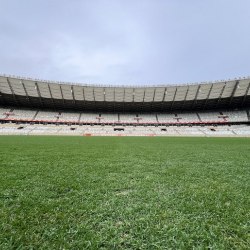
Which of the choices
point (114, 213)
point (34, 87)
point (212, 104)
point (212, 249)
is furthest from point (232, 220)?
point (212, 104)

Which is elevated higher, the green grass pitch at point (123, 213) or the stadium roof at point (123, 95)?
the stadium roof at point (123, 95)

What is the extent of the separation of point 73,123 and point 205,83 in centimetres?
3582

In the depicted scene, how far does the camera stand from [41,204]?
2793mm

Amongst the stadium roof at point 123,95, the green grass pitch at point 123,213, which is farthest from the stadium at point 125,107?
the green grass pitch at point 123,213

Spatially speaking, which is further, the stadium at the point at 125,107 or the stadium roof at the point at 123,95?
the stadium at the point at 125,107

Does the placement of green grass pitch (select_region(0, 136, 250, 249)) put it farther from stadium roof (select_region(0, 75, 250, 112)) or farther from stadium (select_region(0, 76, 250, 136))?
stadium roof (select_region(0, 75, 250, 112))

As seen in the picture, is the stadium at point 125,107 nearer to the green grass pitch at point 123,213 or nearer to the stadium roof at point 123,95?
the stadium roof at point 123,95

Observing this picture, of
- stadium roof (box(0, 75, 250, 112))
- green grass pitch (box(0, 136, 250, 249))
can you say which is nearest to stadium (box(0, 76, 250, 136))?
stadium roof (box(0, 75, 250, 112))

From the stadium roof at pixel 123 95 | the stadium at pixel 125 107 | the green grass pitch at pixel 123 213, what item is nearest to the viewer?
the green grass pitch at pixel 123 213

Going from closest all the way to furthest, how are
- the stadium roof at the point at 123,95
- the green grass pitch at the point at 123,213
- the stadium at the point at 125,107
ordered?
1. the green grass pitch at the point at 123,213
2. the stadium roof at the point at 123,95
3. the stadium at the point at 125,107

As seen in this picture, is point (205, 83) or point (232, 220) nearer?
point (232, 220)

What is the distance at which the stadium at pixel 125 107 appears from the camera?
50406 mm

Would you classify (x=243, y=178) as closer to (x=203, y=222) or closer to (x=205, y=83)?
(x=203, y=222)

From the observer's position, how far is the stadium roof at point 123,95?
50.1 metres
